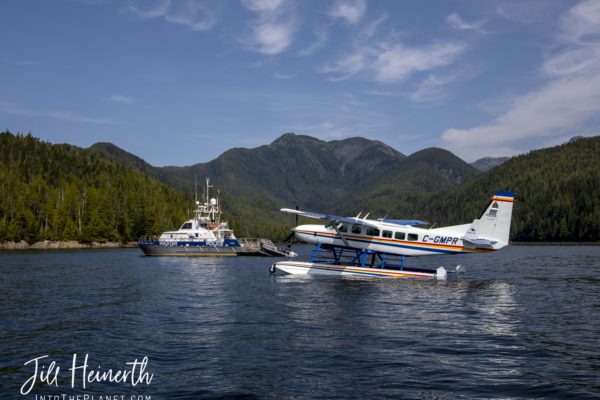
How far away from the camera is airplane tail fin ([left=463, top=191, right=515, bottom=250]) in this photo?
37.1m

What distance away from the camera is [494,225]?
37.2m

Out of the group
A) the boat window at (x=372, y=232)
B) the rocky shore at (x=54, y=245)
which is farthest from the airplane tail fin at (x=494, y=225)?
the rocky shore at (x=54, y=245)

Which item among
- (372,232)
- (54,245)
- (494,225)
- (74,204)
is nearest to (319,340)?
(372,232)

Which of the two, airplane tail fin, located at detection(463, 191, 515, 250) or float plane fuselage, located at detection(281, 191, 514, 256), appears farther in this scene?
float plane fuselage, located at detection(281, 191, 514, 256)

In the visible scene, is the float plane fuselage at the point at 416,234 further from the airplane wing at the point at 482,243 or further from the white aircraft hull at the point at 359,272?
the white aircraft hull at the point at 359,272

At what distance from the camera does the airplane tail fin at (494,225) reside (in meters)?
37.1

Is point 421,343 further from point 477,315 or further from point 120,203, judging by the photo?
point 120,203

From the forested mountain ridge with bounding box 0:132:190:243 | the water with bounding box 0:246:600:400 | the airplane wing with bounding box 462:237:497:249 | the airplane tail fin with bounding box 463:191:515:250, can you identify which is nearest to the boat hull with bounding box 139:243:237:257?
the water with bounding box 0:246:600:400

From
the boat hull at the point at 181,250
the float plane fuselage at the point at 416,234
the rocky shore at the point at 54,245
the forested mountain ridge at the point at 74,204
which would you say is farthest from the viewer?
the forested mountain ridge at the point at 74,204

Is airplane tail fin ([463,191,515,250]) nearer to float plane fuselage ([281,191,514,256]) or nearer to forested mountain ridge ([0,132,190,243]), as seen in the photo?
float plane fuselage ([281,191,514,256])

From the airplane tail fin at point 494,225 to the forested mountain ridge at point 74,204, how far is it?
114257mm

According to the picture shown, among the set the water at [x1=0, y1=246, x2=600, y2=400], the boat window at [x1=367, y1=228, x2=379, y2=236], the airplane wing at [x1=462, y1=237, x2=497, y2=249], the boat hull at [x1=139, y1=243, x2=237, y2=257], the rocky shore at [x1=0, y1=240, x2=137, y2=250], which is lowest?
the rocky shore at [x1=0, y1=240, x2=137, y2=250]

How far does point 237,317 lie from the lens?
23469mm

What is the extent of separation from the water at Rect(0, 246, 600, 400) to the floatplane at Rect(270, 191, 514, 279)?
15.2 feet
